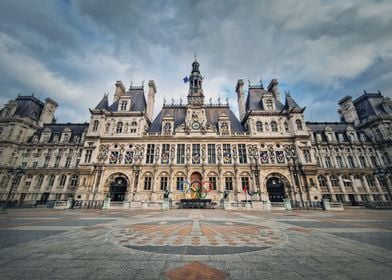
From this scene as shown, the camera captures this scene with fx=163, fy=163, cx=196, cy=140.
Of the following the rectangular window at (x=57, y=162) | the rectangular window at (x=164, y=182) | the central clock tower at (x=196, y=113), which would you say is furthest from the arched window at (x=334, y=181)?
the rectangular window at (x=57, y=162)

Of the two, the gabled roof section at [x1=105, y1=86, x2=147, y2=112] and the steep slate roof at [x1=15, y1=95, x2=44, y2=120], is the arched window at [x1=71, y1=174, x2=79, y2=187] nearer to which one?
the gabled roof section at [x1=105, y1=86, x2=147, y2=112]

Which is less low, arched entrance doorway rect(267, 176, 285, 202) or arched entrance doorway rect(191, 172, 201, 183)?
arched entrance doorway rect(191, 172, 201, 183)

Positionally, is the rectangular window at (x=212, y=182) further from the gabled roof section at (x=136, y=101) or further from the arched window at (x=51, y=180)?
the arched window at (x=51, y=180)

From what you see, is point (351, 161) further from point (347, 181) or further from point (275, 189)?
point (275, 189)

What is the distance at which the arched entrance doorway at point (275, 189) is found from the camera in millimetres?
26547

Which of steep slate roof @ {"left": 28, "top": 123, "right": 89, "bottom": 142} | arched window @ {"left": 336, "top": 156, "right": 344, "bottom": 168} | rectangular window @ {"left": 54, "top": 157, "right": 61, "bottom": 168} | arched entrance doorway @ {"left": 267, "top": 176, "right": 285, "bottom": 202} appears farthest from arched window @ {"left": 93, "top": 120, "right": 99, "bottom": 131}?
arched window @ {"left": 336, "top": 156, "right": 344, "bottom": 168}

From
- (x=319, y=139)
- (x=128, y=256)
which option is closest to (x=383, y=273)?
(x=128, y=256)

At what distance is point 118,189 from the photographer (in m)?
27.5

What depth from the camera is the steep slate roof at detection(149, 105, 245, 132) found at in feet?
105

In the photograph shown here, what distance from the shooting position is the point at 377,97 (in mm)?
37844

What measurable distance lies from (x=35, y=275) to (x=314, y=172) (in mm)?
31852

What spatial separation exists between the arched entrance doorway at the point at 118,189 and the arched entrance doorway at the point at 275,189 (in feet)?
78.7

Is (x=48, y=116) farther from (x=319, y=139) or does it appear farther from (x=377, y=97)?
(x=377, y=97)

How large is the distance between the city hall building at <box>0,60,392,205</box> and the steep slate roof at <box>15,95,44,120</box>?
0.33 m
